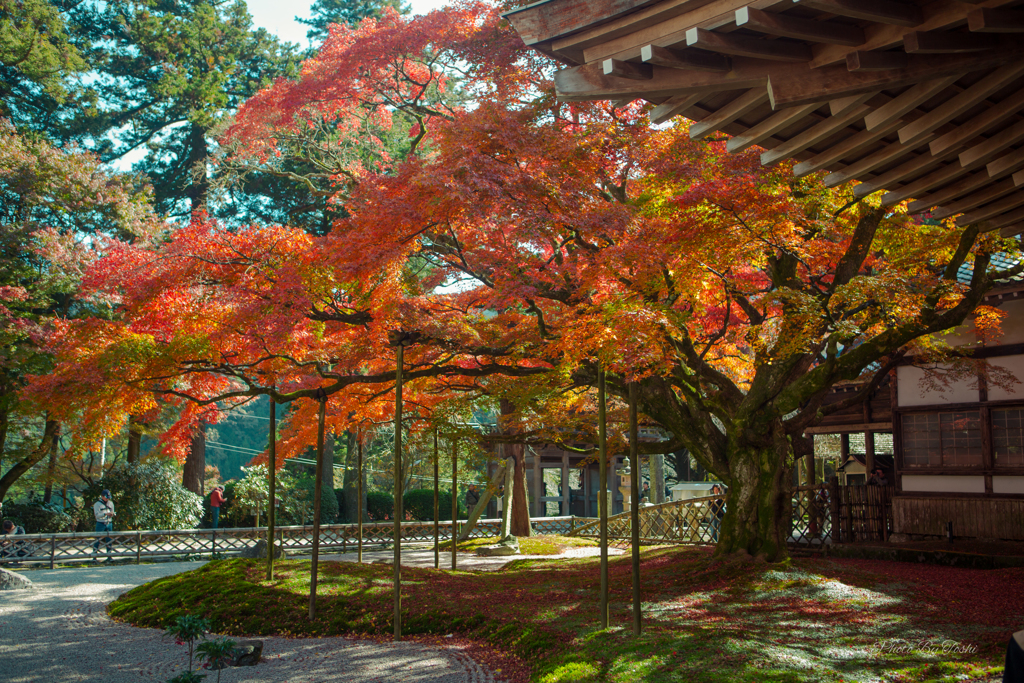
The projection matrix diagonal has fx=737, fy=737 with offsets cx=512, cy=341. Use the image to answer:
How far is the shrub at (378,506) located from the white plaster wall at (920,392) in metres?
16.3

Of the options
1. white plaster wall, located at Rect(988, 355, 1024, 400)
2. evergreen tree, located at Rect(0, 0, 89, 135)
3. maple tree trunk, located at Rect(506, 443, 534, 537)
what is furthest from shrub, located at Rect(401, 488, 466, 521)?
white plaster wall, located at Rect(988, 355, 1024, 400)

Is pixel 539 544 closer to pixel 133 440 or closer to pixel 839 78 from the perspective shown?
pixel 133 440

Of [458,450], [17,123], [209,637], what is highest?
[17,123]

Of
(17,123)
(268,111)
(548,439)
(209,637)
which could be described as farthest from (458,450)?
(17,123)

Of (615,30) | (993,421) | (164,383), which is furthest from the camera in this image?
(164,383)

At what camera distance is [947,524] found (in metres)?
12.7

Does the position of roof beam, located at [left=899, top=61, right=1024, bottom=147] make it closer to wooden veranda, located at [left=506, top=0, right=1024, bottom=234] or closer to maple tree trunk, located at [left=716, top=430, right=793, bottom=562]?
wooden veranda, located at [left=506, top=0, right=1024, bottom=234]

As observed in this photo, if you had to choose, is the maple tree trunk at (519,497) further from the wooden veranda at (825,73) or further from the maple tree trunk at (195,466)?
the wooden veranda at (825,73)

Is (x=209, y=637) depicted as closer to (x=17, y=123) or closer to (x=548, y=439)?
(x=548, y=439)

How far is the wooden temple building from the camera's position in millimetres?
Answer: 2742

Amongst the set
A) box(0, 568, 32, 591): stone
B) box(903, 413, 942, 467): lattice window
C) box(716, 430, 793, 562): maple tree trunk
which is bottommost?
box(0, 568, 32, 591): stone

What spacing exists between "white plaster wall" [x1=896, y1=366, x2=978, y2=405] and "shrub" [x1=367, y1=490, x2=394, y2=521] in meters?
16.3

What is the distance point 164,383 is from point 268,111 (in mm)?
6459

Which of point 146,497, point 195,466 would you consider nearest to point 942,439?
point 146,497
